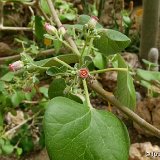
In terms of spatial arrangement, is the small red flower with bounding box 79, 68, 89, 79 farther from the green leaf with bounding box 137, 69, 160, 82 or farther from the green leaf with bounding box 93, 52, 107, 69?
the green leaf with bounding box 93, 52, 107, 69

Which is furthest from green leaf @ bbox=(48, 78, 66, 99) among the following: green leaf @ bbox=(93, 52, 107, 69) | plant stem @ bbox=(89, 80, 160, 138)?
green leaf @ bbox=(93, 52, 107, 69)

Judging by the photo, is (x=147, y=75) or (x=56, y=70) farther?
→ (x=147, y=75)

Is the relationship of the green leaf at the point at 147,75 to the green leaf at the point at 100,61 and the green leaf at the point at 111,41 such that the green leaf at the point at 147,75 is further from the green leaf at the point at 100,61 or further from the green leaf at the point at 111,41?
the green leaf at the point at 100,61

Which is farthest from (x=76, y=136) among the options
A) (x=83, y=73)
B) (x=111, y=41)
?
(x=111, y=41)

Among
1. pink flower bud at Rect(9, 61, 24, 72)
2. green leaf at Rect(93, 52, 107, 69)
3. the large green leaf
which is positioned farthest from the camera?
green leaf at Rect(93, 52, 107, 69)

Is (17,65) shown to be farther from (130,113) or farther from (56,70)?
(130,113)

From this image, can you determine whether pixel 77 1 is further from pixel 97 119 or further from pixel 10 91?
pixel 97 119

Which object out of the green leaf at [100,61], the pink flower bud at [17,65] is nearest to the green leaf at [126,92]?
the pink flower bud at [17,65]
